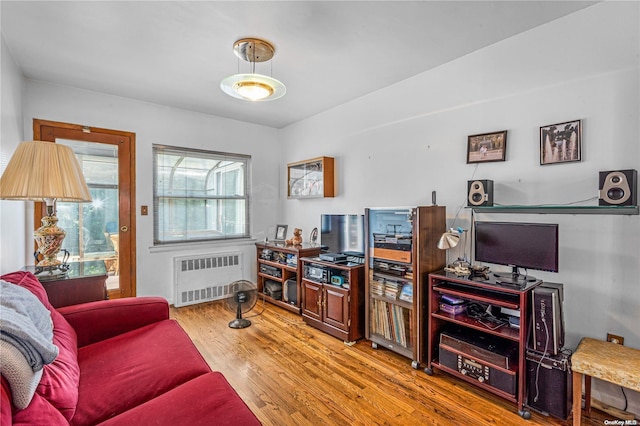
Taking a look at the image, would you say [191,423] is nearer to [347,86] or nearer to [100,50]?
[100,50]

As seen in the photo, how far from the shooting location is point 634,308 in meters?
1.83

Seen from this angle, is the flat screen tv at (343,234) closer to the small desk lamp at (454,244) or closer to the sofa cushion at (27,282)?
the small desk lamp at (454,244)

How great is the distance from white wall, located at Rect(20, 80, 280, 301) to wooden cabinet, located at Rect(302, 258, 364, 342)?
154 centimetres

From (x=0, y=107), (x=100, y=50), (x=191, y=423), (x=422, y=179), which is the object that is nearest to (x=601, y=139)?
(x=422, y=179)

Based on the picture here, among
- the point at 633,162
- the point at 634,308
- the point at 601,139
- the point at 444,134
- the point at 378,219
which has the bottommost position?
the point at 634,308

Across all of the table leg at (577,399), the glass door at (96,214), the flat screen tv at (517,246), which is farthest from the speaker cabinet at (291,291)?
the table leg at (577,399)

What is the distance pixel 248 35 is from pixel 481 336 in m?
2.82

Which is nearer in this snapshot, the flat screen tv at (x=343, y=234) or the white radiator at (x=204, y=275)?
the flat screen tv at (x=343, y=234)

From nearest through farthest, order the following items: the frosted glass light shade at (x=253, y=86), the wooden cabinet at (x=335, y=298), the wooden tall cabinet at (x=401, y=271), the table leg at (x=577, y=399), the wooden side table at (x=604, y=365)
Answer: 1. the wooden side table at (x=604, y=365)
2. the table leg at (x=577, y=399)
3. the frosted glass light shade at (x=253, y=86)
4. the wooden tall cabinet at (x=401, y=271)
5. the wooden cabinet at (x=335, y=298)

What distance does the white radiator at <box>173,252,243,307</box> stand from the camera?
3.83 m

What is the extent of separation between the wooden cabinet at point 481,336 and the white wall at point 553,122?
411 mm

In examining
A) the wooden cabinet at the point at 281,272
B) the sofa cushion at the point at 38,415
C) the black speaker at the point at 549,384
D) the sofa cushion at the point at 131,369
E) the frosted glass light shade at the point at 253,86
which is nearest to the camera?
the sofa cushion at the point at 38,415

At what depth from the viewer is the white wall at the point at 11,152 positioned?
85.1 inches

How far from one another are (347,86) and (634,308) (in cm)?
285
